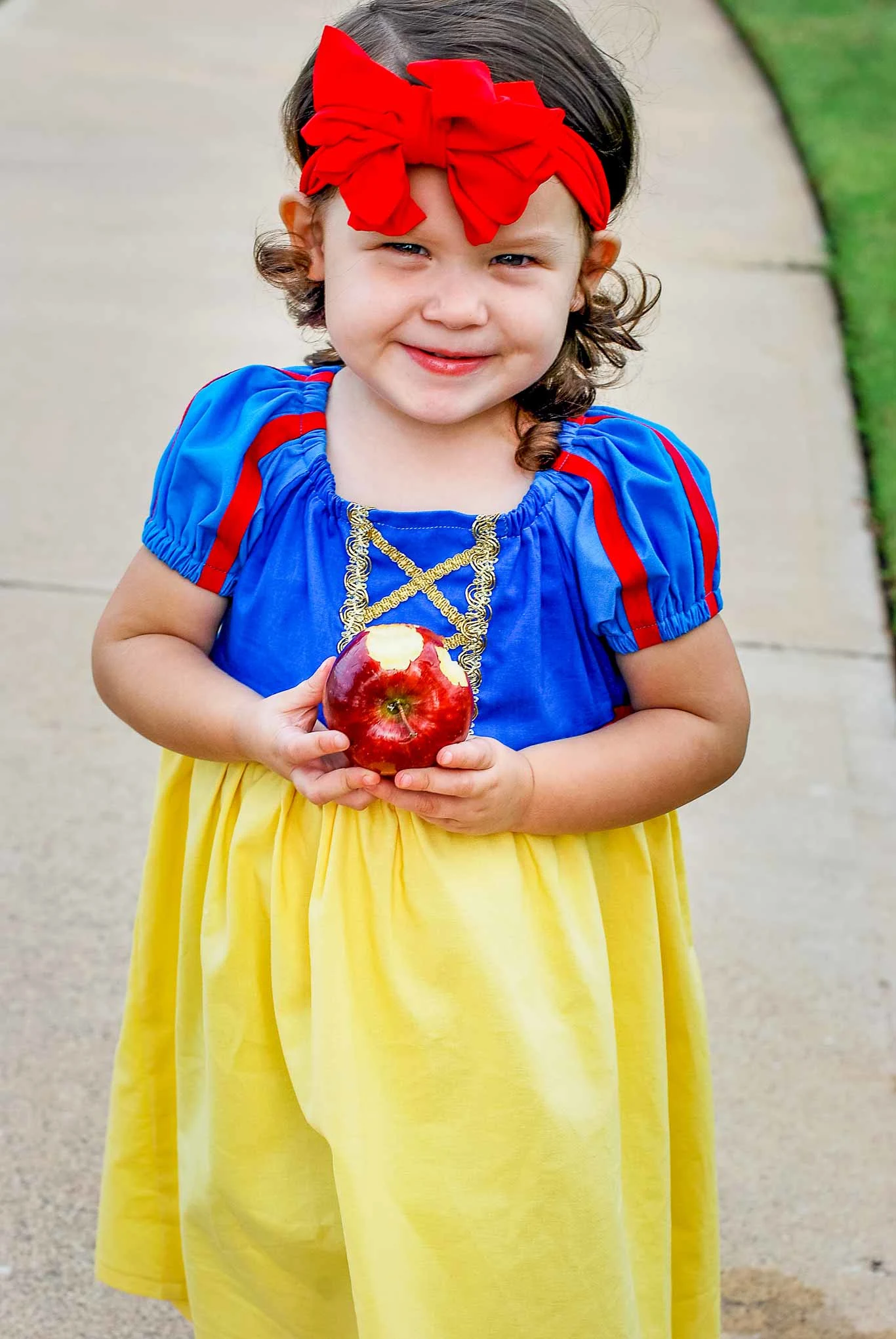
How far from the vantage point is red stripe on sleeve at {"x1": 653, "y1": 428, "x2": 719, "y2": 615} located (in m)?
1.92

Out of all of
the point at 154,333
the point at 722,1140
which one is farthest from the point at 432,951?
the point at 154,333

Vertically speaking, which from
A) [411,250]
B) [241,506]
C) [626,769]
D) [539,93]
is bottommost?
[626,769]

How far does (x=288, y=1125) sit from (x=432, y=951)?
353mm

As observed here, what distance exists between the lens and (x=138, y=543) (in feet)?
15.1

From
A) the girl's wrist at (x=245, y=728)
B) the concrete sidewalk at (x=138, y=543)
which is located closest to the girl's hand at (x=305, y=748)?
the girl's wrist at (x=245, y=728)

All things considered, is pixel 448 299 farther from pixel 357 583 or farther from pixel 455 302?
pixel 357 583

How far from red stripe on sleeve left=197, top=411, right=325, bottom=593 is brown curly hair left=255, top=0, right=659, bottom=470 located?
0.76 ft

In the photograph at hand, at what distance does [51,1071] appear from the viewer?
9.48 ft

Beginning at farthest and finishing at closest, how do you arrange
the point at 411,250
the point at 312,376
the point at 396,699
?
the point at 312,376 < the point at 411,250 < the point at 396,699

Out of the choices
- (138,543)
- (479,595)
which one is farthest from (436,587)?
(138,543)

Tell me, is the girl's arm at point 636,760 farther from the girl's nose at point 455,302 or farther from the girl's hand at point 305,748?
the girl's nose at point 455,302

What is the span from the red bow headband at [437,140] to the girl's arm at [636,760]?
55 centimetres

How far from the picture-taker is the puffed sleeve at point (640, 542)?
1.86 meters

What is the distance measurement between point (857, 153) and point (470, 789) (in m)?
7.08
